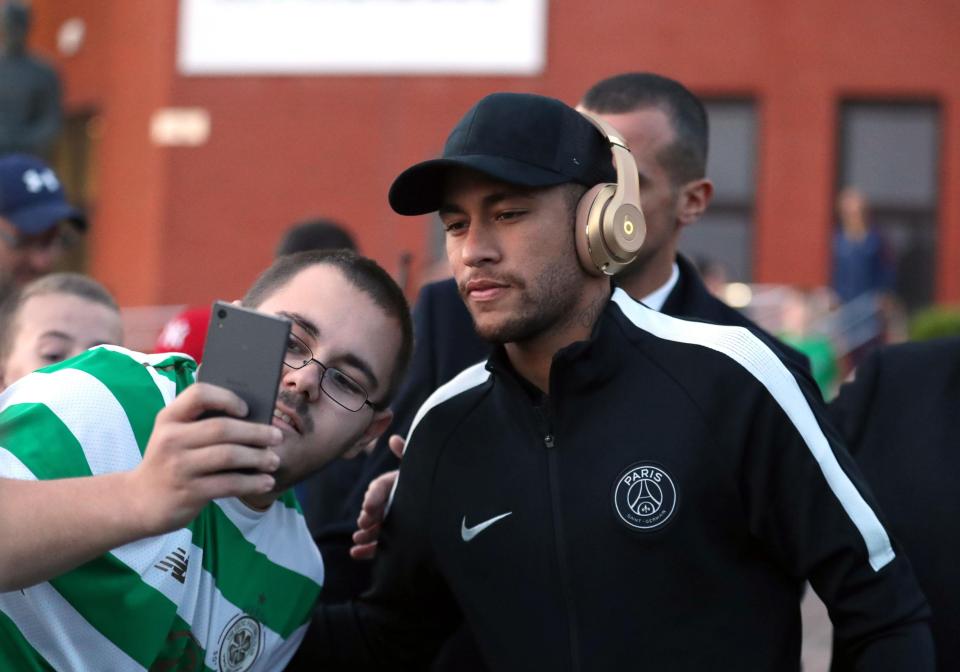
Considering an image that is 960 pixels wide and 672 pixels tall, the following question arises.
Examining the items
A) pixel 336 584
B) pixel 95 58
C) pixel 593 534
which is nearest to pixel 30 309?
pixel 336 584

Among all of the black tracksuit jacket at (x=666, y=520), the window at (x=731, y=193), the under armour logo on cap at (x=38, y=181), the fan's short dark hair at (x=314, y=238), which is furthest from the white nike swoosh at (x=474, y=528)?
the window at (x=731, y=193)

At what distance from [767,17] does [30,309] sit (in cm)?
1227

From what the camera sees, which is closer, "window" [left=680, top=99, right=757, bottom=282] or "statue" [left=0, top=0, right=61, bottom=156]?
"statue" [left=0, top=0, right=61, bottom=156]

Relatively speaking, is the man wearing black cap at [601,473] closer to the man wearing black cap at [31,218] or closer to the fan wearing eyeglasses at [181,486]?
the fan wearing eyeglasses at [181,486]

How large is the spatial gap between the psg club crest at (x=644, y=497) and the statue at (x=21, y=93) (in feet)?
27.7

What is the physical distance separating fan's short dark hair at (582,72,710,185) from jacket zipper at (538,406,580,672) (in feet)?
5.69

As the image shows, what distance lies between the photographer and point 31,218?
5465mm

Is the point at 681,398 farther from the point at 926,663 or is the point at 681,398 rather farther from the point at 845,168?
the point at 845,168

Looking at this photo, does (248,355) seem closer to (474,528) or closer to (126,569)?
(126,569)

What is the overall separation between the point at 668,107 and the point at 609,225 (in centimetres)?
165

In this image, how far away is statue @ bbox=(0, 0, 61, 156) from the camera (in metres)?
10.1

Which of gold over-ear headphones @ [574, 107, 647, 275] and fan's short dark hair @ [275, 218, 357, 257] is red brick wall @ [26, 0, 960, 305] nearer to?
fan's short dark hair @ [275, 218, 357, 257]

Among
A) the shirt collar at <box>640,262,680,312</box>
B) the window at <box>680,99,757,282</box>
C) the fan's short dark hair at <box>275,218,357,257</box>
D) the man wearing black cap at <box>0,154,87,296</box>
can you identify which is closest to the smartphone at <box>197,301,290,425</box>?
the shirt collar at <box>640,262,680,312</box>

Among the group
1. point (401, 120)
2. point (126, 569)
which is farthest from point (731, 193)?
point (126, 569)
